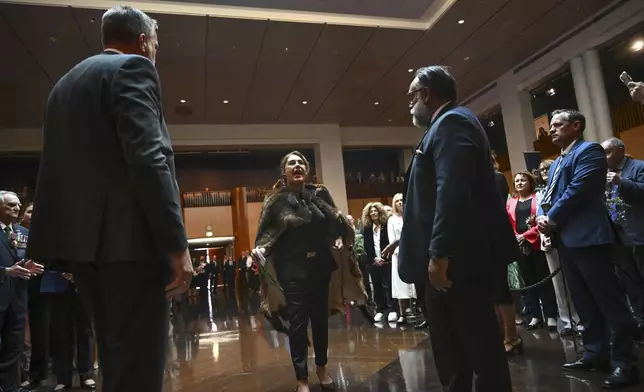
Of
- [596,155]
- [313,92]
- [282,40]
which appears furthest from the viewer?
[313,92]

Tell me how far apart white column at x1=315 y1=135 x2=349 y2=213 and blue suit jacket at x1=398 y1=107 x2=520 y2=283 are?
421 inches

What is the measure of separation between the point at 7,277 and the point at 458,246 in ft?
9.95

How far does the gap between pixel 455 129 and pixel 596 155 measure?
142cm

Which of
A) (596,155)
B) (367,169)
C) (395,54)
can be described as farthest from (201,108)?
(596,155)

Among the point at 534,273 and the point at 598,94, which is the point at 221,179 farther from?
the point at 534,273

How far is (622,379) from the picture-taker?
2375 mm

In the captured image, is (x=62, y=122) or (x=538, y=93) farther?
(x=538, y=93)

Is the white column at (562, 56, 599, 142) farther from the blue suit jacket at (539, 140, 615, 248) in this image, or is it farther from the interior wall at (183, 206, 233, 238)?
the interior wall at (183, 206, 233, 238)

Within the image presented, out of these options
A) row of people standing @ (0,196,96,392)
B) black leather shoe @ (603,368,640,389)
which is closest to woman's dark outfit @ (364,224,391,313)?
row of people standing @ (0,196,96,392)

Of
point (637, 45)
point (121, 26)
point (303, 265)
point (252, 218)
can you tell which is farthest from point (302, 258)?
point (252, 218)

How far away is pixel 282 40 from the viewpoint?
7719 millimetres

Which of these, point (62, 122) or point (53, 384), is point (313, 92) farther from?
point (62, 122)

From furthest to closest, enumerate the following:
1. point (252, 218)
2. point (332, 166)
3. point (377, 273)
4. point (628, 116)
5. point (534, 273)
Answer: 1. point (252, 218)
2. point (332, 166)
3. point (628, 116)
4. point (377, 273)
5. point (534, 273)

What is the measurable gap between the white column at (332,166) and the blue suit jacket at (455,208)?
35.1 feet
